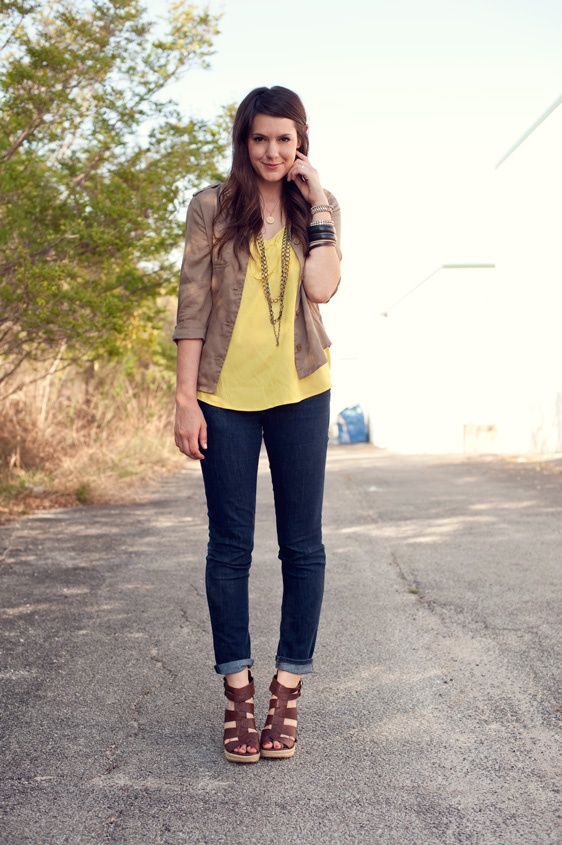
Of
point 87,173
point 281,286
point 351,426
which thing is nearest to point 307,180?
point 281,286

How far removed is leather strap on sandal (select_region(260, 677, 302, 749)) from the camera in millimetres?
2562

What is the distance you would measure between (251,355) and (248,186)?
0.47 metres

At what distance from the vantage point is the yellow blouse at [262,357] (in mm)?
2604

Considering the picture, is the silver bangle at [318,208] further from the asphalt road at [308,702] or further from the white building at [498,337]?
the white building at [498,337]

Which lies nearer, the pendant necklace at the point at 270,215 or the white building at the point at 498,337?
the pendant necklace at the point at 270,215

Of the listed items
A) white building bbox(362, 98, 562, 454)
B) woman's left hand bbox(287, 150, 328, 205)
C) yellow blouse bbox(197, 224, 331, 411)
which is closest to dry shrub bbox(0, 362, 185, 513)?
yellow blouse bbox(197, 224, 331, 411)

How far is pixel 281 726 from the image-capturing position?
2584 mm

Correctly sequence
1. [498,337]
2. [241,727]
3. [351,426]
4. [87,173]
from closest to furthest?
[241,727], [87,173], [498,337], [351,426]

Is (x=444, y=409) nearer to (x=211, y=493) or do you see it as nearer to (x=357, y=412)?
(x=357, y=412)

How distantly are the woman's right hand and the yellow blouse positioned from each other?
0.17 ft

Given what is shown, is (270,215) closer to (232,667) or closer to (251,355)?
(251,355)

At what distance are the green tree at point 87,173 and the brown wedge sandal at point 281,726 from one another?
4.98 m

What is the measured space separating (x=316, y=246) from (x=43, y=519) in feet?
17.6

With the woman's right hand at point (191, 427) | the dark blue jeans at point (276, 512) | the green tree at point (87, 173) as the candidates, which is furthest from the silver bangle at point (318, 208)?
the green tree at point (87, 173)
